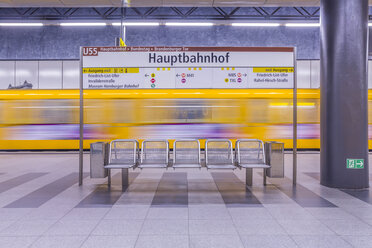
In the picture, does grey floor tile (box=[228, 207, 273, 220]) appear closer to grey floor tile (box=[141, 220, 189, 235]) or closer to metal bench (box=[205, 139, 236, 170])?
grey floor tile (box=[141, 220, 189, 235])

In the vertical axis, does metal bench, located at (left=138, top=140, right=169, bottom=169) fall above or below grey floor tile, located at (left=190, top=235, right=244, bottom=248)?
above

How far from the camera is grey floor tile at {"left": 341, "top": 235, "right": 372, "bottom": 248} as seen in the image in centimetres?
308

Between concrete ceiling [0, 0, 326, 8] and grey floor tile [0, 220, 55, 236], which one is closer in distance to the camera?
grey floor tile [0, 220, 55, 236]

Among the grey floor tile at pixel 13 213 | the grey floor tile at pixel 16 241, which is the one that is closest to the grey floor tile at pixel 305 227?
the grey floor tile at pixel 16 241

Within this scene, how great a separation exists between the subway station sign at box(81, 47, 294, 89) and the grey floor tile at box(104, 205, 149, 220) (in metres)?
2.70

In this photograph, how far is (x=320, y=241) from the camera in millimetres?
3182

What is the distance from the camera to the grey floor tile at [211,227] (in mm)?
3439

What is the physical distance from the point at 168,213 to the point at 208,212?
1.96ft

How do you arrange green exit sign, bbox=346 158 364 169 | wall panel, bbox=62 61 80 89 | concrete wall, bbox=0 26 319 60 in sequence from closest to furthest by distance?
green exit sign, bbox=346 158 364 169 < concrete wall, bbox=0 26 319 60 < wall panel, bbox=62 61 80 89

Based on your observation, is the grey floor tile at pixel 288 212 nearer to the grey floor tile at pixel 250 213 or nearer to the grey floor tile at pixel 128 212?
the grey floor tile at pixel 250 213

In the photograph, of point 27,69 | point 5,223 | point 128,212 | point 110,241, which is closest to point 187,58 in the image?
point 128,212

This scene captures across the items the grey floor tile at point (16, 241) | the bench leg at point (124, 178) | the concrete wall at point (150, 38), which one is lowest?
the grey floor tile at point (16, 241)

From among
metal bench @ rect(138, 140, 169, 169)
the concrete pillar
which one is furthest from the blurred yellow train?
the concrete pillar

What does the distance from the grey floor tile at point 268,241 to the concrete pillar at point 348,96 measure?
317 centimetres
